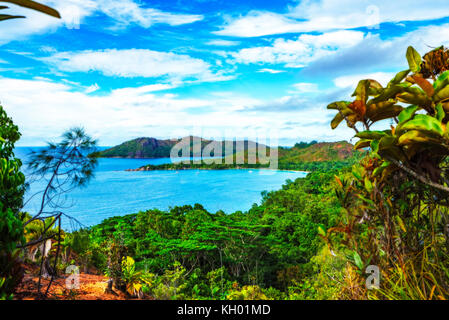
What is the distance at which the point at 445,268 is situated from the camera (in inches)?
44.2

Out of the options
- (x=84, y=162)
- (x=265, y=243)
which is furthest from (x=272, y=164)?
(x=84, y=162)

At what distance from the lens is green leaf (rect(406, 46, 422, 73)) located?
4.10 feet

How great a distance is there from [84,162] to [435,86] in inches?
88.1

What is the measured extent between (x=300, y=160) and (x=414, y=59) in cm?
2998

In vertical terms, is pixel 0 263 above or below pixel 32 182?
below

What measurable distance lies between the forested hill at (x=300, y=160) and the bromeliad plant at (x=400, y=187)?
22.1 metres


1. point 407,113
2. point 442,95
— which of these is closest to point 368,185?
point 407,113

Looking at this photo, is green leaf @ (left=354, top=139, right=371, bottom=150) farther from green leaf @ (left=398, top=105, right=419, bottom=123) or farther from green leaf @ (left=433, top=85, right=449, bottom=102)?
green leaf @ (left=433, top=85, right=449, bottom=102)

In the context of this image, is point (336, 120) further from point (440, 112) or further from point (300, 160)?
point (300, 160)

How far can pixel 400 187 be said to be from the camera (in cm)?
120

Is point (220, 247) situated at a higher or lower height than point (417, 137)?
lower

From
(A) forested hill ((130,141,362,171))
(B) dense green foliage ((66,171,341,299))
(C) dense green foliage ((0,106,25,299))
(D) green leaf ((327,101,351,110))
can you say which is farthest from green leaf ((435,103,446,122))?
(A) forested hill ((130,141,362,171))

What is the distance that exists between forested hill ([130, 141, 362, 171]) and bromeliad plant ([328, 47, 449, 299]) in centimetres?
2206
